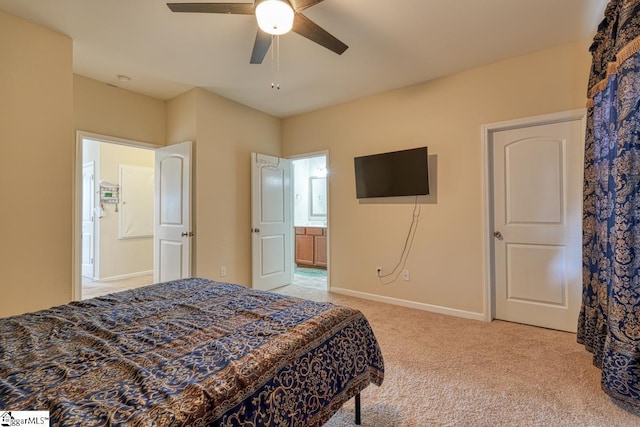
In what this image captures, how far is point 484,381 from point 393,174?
7.25 feet

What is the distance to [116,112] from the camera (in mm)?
3469

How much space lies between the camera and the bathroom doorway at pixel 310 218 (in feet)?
19.2

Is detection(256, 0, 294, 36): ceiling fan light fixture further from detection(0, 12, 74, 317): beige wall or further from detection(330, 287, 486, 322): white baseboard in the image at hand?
detection(330, 287, 486, 322): white baseboard

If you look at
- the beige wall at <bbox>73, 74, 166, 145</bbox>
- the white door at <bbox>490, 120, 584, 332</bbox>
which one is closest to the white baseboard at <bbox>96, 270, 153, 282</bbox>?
the beige wall at <bbox>73, 74, 166, 145</bbox>

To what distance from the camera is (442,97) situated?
3281 mm

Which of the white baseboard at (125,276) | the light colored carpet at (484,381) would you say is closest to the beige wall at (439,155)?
the light colored carpet at (484,381)

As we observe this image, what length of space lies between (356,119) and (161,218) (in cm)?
288

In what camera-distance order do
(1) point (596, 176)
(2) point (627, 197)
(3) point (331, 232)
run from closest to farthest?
(2) point (627, 197) < (1) point (596, 176) < (3) point (331, 232)

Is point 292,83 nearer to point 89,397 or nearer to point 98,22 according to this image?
point 98,22

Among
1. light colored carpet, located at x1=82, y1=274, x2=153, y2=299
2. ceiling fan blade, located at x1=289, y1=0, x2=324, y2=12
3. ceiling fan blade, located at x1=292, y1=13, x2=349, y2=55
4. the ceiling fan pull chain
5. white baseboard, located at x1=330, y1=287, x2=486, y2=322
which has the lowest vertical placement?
light colored carpet, located at x1=82, y1=274, x2=153, y2=299

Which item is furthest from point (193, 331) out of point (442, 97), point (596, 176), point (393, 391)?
point (442, 97)

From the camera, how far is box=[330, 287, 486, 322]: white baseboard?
3.11m

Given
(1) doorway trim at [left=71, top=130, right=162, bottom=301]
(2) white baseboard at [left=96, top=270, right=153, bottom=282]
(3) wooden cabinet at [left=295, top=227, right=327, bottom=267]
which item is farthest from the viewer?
(3) wooden cabinet at [left=295, top=227, right=327, bottom=267]

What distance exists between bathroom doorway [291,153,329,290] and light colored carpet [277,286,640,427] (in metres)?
2.86
